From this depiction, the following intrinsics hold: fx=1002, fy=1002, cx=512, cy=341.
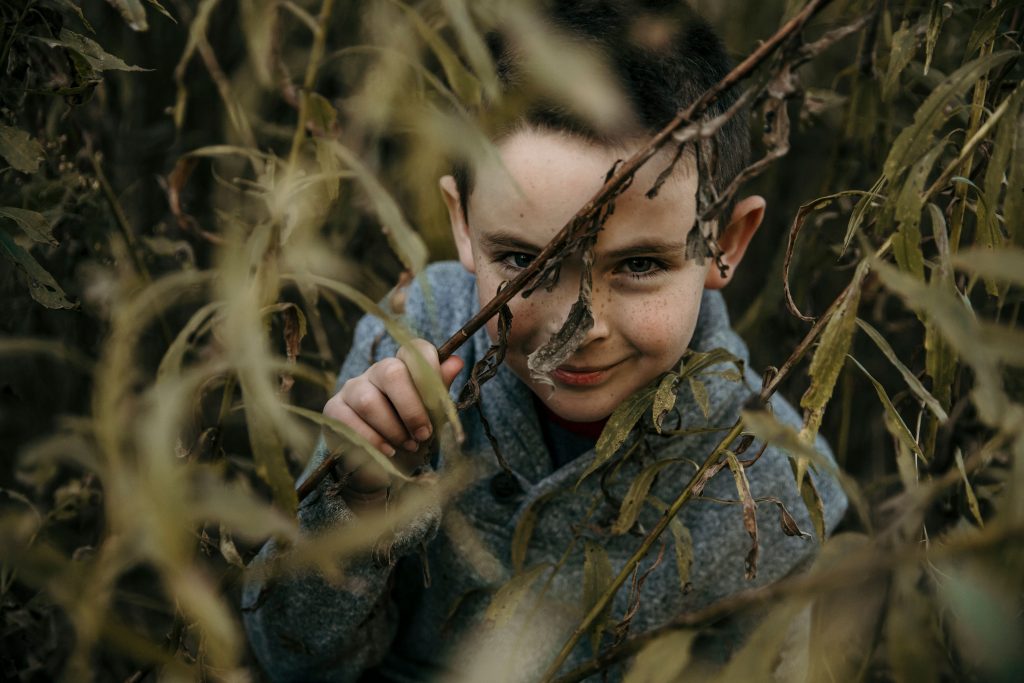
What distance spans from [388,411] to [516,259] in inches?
5.9

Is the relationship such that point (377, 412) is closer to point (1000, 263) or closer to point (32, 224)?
point (32, 224)

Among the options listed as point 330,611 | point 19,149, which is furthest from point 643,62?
point 330,611

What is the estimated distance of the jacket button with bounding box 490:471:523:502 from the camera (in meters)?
0.90

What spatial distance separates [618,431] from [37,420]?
817 millimetres

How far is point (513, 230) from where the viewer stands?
28.5 inches

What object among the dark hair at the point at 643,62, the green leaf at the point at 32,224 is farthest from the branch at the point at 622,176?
the green leaf at the point at 32,224

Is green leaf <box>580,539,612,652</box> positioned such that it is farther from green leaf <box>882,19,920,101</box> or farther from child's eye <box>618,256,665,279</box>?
green leaf <box>882,19,920,101</box>

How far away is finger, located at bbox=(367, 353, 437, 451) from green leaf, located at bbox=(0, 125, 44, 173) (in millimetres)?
277

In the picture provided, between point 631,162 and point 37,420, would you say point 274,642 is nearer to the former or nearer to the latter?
point 37,420

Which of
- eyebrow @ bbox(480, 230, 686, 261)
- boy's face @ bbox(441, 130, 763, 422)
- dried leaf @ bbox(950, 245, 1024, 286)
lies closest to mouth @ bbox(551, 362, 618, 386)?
boy's face @ bbox(441, 130, 763, 422)

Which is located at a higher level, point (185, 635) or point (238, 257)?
point (238, 257)

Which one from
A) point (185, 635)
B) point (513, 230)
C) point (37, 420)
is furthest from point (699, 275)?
point (37, 420)

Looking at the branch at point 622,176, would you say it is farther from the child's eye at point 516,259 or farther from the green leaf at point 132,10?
the green leaf at point 132,10

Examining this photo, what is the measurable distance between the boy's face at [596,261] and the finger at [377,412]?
0.36ft
